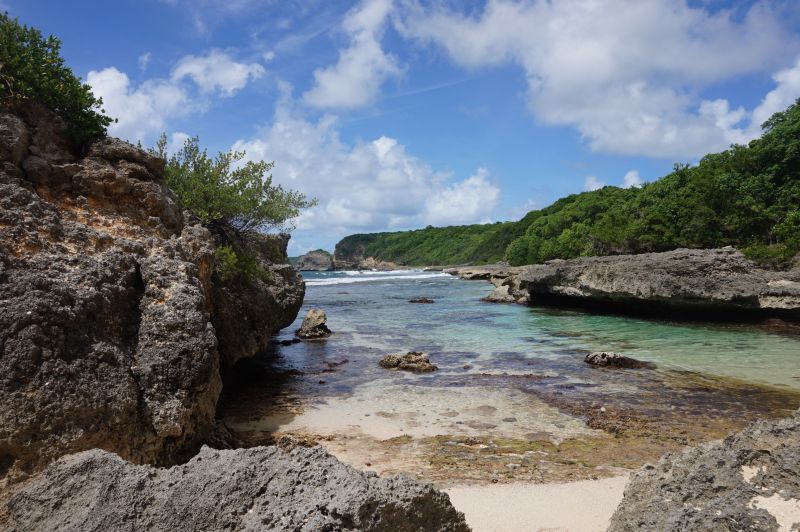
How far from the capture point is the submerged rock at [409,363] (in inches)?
586

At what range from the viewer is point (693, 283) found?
23859mm

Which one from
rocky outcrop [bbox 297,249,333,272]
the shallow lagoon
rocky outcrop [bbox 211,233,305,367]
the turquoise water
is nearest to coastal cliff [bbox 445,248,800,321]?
the turquoise water

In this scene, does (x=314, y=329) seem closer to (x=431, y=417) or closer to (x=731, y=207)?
(x=431, y=417)

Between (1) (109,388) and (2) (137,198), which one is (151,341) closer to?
(1) (109,388)

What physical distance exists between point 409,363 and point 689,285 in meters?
16.1

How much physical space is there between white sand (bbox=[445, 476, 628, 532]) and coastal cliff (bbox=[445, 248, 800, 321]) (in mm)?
19868

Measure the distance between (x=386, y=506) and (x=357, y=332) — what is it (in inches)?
794

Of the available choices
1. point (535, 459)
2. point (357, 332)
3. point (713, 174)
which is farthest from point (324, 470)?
point (713, 174)

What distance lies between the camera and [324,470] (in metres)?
3.71

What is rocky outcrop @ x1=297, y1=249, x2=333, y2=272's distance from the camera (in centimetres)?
18024

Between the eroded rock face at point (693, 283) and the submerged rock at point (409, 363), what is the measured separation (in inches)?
591

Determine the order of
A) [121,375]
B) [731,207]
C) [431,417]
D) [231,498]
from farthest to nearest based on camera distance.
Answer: [731,207] < [431,417] < [121,375] < [231,498]

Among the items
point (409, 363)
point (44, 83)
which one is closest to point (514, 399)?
point (409, 363)

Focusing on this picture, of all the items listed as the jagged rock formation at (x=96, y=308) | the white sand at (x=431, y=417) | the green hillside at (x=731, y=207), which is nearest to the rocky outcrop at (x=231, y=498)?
the jagged rock formation at (x=96, y=308)
